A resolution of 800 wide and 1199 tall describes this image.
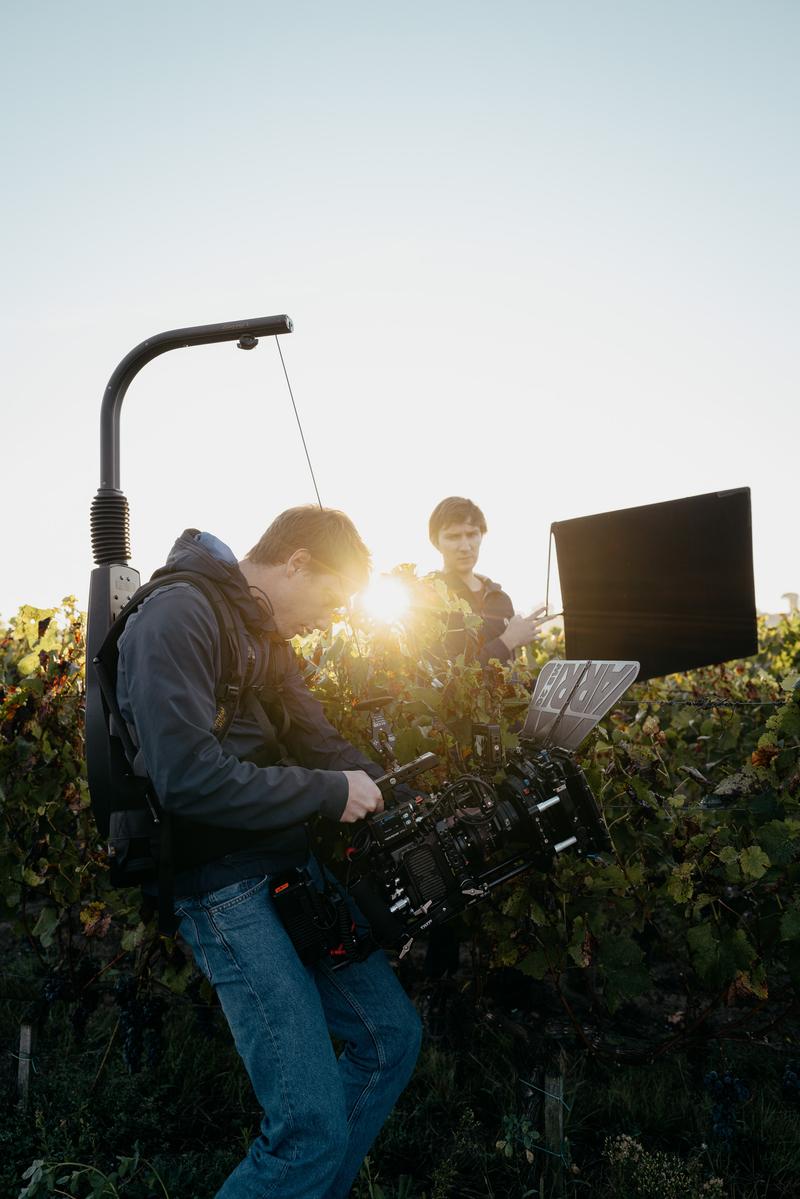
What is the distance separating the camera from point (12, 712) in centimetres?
366

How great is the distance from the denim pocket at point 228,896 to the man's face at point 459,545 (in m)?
3.02

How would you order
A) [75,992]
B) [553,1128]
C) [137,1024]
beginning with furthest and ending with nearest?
[75,992] → [137,1024] → [553,1128]

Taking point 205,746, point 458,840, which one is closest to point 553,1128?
point 458,840

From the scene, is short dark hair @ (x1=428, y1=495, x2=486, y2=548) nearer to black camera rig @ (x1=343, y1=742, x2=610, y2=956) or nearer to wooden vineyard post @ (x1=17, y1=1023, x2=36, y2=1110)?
black camera rig @ (x1=343, y1=742, x2=610, y2=956)

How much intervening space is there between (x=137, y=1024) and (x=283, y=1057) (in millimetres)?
1591

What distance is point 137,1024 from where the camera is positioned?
11.1 feet

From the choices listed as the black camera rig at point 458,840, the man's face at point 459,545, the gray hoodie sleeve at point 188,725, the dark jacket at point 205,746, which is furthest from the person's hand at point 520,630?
the gray hoodie sleeve at point 188,725

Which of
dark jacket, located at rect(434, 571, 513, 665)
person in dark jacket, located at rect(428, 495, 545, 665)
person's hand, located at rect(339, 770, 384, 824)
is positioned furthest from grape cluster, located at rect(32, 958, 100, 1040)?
person in dark jacket, located at rect(428, 495, 545, 665)

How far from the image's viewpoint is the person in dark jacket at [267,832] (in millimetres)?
2094

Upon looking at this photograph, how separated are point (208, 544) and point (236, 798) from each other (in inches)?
31.2

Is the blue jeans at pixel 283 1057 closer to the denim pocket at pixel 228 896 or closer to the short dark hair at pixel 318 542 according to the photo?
the denim pocket at pixel 228 896

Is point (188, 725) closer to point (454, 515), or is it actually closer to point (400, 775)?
point (400, 775)

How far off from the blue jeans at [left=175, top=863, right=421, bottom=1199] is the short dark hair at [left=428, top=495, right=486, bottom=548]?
3.12 m

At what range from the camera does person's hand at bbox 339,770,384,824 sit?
2.35 metres
